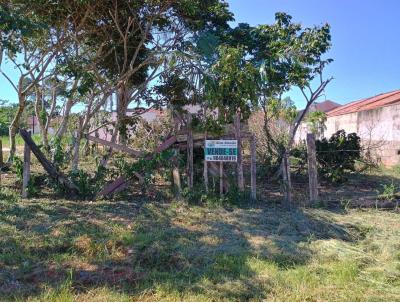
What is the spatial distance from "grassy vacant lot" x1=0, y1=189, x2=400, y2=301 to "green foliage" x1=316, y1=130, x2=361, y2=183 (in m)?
3.05

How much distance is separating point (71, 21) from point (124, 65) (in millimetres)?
1497

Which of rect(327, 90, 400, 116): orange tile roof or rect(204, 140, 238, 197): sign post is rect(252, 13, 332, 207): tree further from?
rect(327, 90, 400, 116): orange tile roof

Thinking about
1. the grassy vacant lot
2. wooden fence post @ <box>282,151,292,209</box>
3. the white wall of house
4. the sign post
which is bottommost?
the grassy vacant lot

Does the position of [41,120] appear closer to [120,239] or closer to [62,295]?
[120,239]

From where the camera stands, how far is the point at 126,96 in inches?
424

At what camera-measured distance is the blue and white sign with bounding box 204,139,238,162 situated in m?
7.96

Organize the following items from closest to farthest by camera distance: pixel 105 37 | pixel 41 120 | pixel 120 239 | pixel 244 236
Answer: pixel 120 239 < pixel 244 236 < pixel 105 37 < pixel 41 120

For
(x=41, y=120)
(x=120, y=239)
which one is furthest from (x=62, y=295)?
(x=41, y=120)

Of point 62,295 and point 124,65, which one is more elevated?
point 124,65

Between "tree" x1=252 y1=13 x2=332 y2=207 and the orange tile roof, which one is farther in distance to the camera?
the orange tile roof

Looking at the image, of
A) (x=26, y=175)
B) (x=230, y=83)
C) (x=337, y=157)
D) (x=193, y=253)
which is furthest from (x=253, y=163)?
(x=26, y=175)

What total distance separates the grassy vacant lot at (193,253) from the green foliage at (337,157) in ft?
10.0

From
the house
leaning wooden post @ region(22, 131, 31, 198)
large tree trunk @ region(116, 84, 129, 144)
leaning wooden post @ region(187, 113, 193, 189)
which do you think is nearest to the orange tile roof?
the house

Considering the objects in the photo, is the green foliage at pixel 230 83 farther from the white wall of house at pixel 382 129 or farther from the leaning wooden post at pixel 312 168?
the white wall of house at pixel 382 129
